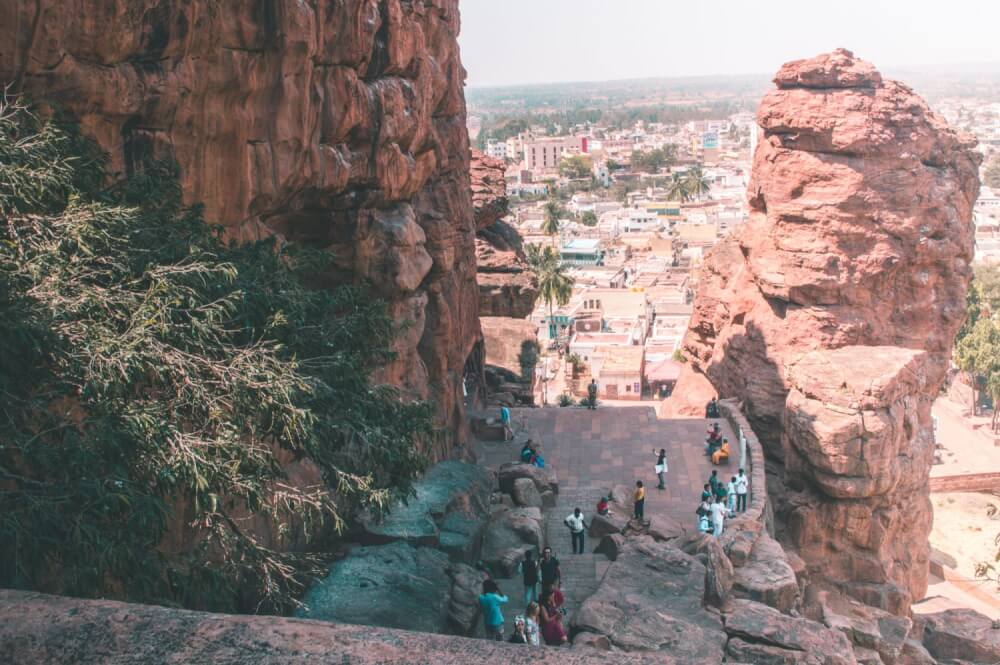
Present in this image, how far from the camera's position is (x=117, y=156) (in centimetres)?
1276

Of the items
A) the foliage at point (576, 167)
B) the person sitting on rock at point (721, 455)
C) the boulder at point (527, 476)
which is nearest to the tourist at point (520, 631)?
the boulder at point (527, 476)

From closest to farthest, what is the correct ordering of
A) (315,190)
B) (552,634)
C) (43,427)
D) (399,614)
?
(43,427) → (399,614) → (552,634) → (315,190)

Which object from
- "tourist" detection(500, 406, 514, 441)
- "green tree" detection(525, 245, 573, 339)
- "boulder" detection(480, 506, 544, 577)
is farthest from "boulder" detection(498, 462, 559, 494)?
"green tree" detection(525, 245, 573, 339)

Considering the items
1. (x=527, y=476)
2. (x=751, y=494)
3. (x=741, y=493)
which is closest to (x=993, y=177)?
(x=751, y=494)

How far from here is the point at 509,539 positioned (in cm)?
1742

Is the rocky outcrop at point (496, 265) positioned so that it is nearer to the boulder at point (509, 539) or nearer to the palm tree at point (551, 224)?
the boulder at point (509, 539)

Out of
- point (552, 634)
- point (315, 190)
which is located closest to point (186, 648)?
point (552, 634)

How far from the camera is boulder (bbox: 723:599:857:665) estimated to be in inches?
549

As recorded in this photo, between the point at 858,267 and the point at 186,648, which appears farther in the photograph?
the point at 858,267

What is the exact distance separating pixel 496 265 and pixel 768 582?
73.5 feet

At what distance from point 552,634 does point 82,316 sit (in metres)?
7.10

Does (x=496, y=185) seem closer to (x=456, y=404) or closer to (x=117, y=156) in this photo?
(x=456, y=404)

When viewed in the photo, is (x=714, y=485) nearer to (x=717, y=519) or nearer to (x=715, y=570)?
(x=717, y=519)

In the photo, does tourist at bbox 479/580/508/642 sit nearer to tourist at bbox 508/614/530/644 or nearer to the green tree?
tourist at bbox 508/614/530/644
